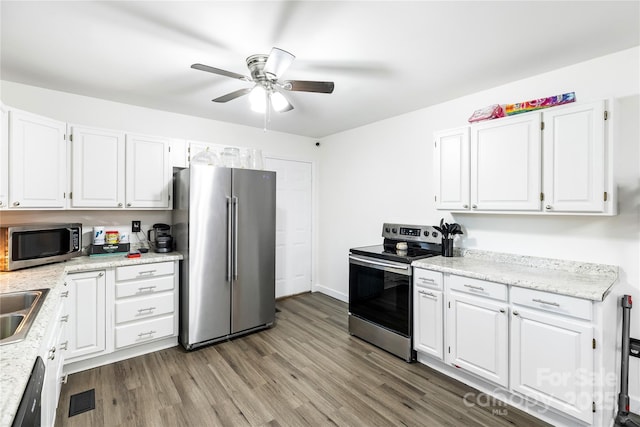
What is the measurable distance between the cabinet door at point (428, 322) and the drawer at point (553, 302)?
584 mm

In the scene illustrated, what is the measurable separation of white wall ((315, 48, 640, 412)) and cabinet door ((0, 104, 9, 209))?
347cm

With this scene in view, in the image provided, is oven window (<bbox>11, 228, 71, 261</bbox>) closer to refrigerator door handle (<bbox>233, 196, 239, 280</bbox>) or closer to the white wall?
refrigerator door handle (<bbox>233, 196, 239, 280</bbox>)

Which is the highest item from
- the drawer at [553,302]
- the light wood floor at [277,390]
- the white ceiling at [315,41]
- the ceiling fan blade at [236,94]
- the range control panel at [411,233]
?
the white ceiling at [315,41]

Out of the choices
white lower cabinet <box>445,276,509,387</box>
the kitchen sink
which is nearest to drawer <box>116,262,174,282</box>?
the kitchen sink

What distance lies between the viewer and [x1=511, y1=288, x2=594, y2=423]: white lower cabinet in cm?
175

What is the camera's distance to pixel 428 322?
2553 mm

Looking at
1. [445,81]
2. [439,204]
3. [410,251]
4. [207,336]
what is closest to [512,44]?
[445,81]

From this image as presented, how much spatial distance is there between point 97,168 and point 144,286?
1202 mm

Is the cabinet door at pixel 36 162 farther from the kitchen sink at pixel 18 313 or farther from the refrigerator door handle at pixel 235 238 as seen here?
the refrigerator door handle at pixel 235 238

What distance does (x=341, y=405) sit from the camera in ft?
6.98

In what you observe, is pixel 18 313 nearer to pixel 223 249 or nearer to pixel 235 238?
pixel 223 249

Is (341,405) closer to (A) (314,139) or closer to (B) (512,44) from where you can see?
(B) (512,44)

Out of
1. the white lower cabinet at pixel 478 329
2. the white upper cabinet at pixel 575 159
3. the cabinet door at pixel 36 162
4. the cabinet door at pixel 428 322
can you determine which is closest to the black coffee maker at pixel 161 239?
the cabinet door at pixel 36 162

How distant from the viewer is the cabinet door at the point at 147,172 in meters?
2.97
